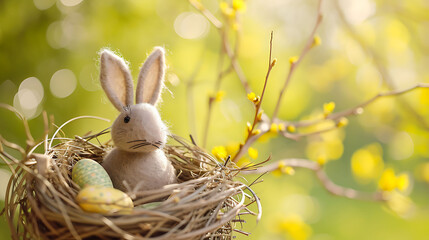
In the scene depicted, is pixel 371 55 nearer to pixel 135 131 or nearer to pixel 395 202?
pixel 395 202

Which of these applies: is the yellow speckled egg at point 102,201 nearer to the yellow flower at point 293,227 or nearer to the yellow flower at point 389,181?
the yellow flower at point 389,181

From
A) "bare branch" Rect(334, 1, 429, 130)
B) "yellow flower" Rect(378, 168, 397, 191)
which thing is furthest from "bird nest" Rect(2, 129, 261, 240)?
"bare branch" Rect(334, 1, 429, 130)

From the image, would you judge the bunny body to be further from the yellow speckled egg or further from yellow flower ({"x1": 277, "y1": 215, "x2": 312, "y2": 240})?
yellow flower ({"x1": 277, "y1": 215, "x2": 312, "y2": 240})

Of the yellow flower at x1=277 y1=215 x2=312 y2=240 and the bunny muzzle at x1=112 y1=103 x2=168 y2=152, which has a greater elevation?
the bunny muzzle at x1=112 y1=103 x2=168 y2=152

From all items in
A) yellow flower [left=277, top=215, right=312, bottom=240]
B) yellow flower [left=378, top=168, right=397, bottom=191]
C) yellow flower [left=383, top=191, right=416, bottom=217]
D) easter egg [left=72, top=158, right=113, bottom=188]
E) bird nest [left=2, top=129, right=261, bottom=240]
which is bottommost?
yellow flower [left=277, top=215, right=312, bottom=240]

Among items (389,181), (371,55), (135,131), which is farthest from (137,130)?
(371,55)

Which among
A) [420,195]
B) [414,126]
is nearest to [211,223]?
[414,126]

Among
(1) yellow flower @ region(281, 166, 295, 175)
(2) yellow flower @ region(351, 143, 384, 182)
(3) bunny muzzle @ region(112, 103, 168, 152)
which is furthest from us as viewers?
(2) yellow flower @ region(351, 143, 384, 182)

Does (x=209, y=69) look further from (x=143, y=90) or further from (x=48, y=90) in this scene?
(x=143, y=90)

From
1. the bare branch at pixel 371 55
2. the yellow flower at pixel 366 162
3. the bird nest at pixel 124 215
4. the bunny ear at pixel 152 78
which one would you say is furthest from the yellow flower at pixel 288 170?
the yellow flower at pixel 366 162
